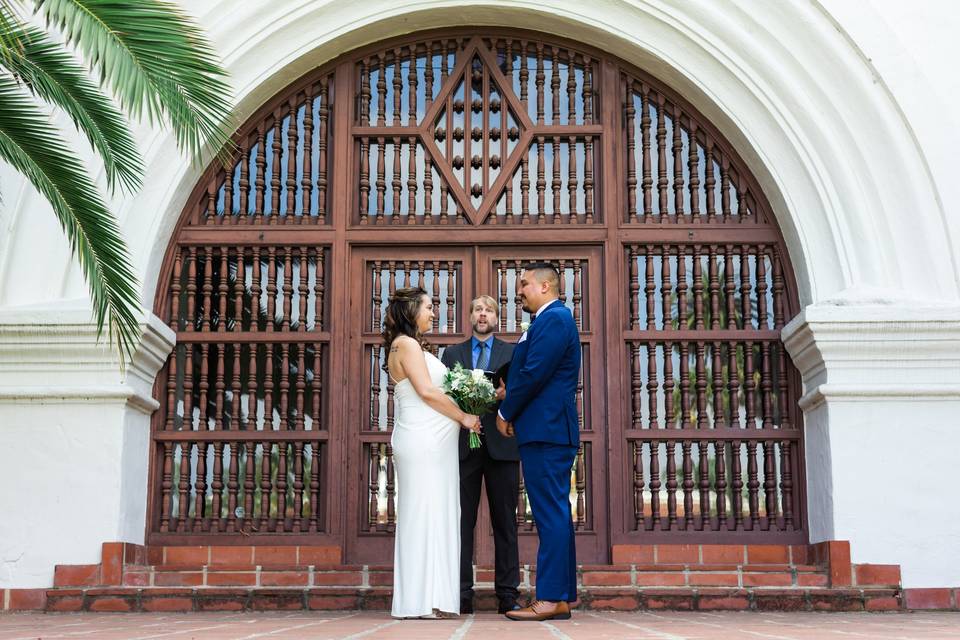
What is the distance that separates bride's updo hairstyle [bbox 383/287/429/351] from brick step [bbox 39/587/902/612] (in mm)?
1502

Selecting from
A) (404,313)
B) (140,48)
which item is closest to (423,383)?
(404,313)

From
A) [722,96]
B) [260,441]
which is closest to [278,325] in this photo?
[260,441]

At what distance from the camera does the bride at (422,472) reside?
5.75 m

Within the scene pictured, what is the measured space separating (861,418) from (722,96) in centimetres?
221

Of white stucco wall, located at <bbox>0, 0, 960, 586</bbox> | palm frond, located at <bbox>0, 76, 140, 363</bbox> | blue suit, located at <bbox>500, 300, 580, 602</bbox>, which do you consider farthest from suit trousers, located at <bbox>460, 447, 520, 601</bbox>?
white stucco wall, located at <bbox>0, 0, 960, 586</bbox>

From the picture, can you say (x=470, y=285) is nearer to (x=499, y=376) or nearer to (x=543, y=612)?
(x=499, y=376)

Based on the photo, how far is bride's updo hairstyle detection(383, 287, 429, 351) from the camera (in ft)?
19.6

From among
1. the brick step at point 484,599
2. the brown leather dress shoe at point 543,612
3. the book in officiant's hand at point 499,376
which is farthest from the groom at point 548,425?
the brick step at point 484,599

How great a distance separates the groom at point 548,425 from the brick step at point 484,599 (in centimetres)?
102

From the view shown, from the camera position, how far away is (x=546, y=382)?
5656mm

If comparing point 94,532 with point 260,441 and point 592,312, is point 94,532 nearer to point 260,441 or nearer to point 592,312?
point 260,441

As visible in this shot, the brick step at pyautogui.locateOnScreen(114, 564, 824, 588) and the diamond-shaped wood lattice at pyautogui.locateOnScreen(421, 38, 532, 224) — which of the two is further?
the diamond-shaped wood lattice at pyautogui.locateOnScreen(421, 38, 532, 224)

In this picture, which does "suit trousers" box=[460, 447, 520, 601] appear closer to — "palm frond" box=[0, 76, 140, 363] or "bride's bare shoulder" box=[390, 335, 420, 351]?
"bride's bare shoulder" box=[390, 335, 420, 351]

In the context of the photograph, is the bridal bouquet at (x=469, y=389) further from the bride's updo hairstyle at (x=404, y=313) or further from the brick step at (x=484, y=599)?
the brick step at (x=484, y=599)
